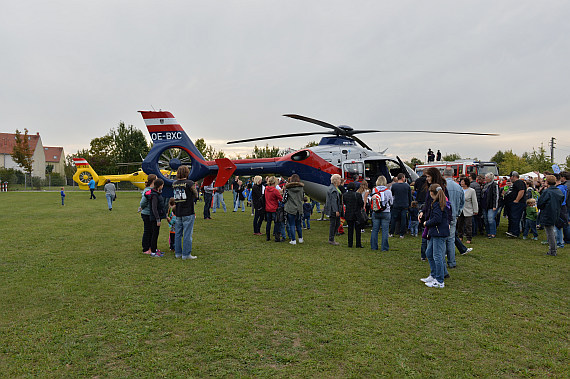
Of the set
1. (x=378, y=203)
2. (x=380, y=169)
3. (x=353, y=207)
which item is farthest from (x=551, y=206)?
(x=380, y=169)

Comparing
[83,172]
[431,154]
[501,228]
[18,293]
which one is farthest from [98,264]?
[83,172]

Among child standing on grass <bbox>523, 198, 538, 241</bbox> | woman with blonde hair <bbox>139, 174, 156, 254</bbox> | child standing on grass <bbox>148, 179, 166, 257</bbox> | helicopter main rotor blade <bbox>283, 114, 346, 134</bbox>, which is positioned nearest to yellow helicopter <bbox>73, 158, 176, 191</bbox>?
helicopter main rotor blade <bbox>283, 114, 346, 134</bbox>

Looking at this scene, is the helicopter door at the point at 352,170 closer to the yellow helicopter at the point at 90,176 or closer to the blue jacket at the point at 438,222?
the blue jacket at the point at 438,222

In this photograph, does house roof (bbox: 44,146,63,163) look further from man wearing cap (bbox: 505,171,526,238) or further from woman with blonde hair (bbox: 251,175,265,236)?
man wearing cap (bbox: 505,171,526,238)

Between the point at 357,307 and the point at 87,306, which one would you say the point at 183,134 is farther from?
the point at 357,307

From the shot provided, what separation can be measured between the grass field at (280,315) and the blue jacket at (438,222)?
2.88 ft

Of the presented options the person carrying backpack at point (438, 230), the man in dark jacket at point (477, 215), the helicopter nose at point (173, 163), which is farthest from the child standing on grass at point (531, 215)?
the helicopter nose at point (173, 163)

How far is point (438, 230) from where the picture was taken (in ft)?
16.4

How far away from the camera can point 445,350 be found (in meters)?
3.24

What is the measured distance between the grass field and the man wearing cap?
2315mm

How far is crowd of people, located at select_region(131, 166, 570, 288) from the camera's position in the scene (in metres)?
5.29

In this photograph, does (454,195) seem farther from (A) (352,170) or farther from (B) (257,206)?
(A) (352,170)

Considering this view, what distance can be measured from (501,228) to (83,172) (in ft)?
120

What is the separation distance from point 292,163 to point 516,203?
6.94 meters
